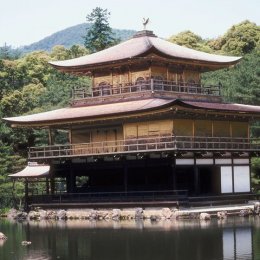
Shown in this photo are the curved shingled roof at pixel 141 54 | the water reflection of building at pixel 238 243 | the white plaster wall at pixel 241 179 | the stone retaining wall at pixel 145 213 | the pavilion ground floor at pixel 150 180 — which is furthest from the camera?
the curved shingled roof at pixel 141 54

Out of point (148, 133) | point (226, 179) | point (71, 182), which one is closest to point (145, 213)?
point (148, 133)

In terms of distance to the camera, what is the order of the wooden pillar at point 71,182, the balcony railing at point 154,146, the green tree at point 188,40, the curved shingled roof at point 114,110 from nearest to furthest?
the balcony railing at point 154,146 < the curved shingled roof at point 114,110 < the wooden pillar at point 71,182 < the green tree at point 188,40

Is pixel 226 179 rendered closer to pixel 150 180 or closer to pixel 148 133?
pixel 150 180

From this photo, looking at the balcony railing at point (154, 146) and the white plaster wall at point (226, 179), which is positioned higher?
the balcony railing at point (154, 146)

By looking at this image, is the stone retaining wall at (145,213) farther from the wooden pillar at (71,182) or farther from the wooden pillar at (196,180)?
the wooden pillar at (71,182)

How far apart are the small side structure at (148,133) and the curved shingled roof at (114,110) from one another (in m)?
0.08

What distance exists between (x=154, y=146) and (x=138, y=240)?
1603 cm

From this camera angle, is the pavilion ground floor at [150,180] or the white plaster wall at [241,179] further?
the white plaster wall at [241,179]

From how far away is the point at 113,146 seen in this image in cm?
5006

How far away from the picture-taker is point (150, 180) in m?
52.3

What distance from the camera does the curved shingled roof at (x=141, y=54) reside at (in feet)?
174

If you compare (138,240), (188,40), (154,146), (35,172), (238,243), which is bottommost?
(138,240)

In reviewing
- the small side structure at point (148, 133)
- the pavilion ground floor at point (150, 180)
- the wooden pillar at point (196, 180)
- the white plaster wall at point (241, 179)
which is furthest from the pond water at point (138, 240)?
the white plaster wall at point (241, 179)

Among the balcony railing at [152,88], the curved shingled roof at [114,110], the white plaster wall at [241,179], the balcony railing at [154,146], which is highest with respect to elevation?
the balcony railing at [152,88]
